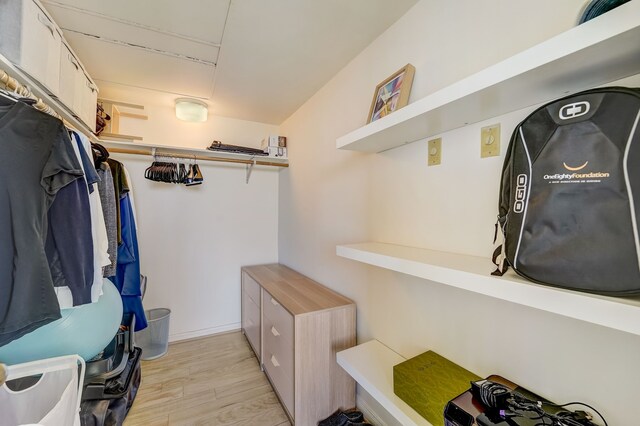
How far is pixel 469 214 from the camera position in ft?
3.38

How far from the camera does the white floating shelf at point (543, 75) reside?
0.52m

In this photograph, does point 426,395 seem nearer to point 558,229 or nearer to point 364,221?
point 558,229

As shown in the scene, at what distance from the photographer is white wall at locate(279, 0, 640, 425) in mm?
752

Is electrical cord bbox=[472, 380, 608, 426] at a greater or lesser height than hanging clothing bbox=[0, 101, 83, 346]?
lesser

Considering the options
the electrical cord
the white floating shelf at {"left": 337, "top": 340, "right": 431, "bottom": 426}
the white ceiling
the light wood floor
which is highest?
the white ceiling

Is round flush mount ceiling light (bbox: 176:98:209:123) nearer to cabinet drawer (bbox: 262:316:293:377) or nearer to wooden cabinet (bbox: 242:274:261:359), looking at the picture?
wooden cabinet (bbox: 242:274:261:359)

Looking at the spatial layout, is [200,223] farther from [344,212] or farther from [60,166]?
[60,166]

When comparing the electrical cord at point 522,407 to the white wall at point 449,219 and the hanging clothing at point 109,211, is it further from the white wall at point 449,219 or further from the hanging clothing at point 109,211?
the hanging clothing at point 109,211

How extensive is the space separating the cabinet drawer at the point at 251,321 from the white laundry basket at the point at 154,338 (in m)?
0.71

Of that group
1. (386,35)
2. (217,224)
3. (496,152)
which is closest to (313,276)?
(217,224)

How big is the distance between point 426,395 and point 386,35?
1777mm

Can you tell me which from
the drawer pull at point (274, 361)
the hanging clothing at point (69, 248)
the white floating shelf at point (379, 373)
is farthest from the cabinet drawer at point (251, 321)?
the hanging clothing at point (69, 248)

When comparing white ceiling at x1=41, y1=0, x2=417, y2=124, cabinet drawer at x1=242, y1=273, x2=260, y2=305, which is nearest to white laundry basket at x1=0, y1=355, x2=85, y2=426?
cabinet drawer at x1=242, y1=273, x2=260, y2=305

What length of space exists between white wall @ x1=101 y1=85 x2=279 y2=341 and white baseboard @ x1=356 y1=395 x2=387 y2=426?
1759mm
